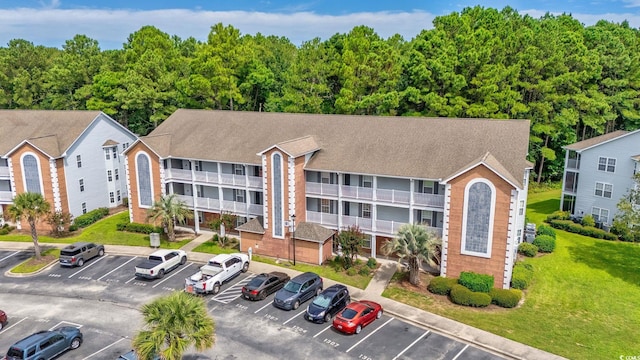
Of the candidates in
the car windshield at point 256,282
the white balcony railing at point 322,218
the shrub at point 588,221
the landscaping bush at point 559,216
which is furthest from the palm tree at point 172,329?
the landscaping bush at point 559,216

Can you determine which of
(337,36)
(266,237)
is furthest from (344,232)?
(337,36)

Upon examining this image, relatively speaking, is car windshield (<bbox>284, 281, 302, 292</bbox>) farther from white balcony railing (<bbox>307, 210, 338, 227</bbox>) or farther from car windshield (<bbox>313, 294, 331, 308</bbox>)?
white balcony railing (<bbox>307, 210, 338, 227</bbox>)

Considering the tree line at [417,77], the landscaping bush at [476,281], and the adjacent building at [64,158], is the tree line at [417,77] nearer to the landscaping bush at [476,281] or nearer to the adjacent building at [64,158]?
the adjacent building at [64,158]

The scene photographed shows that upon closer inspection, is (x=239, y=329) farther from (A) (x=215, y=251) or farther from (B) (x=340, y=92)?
(B) (x=340, y=92)

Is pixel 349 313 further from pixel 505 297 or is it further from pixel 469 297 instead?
pixel 505 297

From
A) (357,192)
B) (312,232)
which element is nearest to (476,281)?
(357,192)

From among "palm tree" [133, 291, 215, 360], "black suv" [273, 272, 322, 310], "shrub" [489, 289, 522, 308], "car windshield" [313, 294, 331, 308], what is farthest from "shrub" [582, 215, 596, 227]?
"palm tree" [133, 291, 215, 360]
